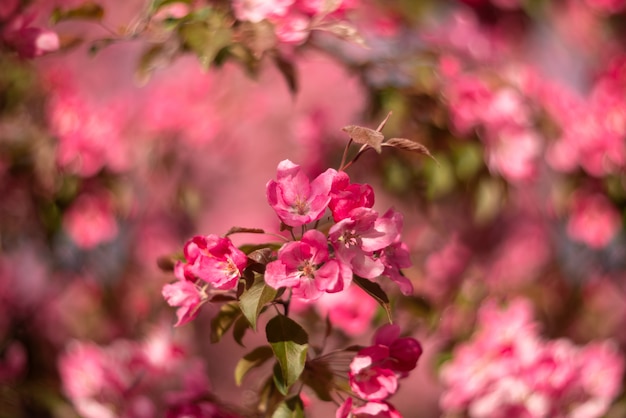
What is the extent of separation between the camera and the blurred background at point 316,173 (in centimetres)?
78

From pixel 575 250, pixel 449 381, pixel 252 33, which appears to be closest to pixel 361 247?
pixel 252 33

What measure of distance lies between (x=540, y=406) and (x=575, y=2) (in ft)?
3.27

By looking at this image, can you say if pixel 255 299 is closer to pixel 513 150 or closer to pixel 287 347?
pixel 287 347

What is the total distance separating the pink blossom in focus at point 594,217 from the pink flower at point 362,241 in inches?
28.3

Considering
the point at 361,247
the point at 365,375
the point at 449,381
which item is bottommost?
the point at 449,381

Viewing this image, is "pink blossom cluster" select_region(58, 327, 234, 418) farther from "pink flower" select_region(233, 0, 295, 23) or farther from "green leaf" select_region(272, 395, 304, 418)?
"pink flower" select_region(233, 0, 295, 23)

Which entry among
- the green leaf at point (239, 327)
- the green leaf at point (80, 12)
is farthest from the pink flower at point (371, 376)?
the green leaf at point (80, 12)

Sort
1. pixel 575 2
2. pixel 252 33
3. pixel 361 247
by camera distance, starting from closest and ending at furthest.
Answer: pixel 361 247 → pixel 252 33 → pixel 575 2

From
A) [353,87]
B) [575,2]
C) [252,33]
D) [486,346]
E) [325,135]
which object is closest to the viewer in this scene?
[252,33]

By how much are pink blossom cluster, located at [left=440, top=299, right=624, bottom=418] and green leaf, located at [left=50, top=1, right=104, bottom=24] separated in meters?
0.58

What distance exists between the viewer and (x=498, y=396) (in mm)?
777

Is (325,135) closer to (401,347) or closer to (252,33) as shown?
(252,33)

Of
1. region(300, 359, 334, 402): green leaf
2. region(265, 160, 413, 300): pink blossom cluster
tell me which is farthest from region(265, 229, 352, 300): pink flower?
region(300, 359, 334, 402): green leaf

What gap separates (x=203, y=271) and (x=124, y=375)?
44cm
